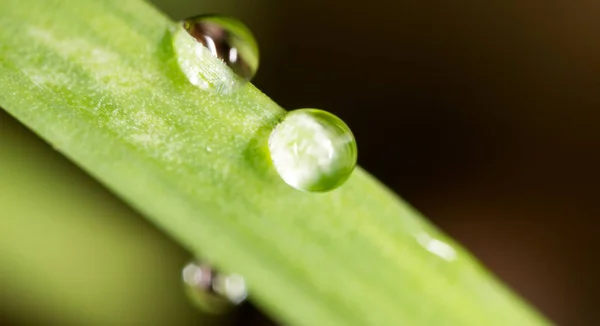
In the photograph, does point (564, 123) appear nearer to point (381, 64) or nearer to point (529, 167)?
point (529, 167)

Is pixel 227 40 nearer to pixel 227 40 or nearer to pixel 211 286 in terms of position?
pixel 227 40

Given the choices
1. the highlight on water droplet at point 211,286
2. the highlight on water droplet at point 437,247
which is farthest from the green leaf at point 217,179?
the highlight on water droplet at point 211,286

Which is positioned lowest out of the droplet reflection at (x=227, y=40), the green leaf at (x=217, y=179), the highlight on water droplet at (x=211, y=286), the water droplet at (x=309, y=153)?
the green leaf at (x=217, y=179)

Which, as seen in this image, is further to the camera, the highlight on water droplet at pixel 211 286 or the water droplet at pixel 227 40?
the highlight on water droplet at pixel 211 286

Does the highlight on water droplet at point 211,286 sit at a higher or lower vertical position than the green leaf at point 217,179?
higher

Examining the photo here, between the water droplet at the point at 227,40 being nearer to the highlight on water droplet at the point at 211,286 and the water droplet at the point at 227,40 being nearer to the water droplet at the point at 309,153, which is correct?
the water droplet at the point at 309,153

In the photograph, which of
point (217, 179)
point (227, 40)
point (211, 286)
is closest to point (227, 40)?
point (227, 40)
